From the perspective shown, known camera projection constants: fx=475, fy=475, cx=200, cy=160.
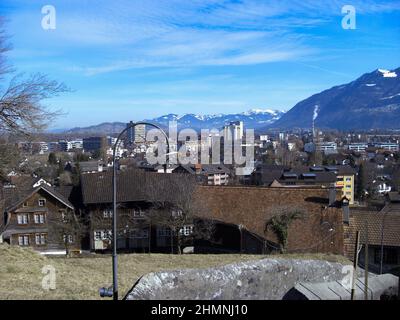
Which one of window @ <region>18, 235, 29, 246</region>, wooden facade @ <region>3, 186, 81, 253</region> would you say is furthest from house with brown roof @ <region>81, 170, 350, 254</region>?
window @ <region>18, 235, 29, 246</region>

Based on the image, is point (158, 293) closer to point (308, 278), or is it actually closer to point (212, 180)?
point (308, 278)

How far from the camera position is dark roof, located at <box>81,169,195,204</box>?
33281 mm

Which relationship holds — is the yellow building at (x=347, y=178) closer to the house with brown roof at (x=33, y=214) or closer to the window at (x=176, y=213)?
the house with brown roof at (x=33, y=214)

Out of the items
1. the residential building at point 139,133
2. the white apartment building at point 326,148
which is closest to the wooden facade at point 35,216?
the residential building at point 139,133

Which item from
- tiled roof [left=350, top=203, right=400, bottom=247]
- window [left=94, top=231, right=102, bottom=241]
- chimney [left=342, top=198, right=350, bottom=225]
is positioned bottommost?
window [left=94, top=231, right=102, bottom=241]

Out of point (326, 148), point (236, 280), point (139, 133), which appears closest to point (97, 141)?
point (139, 133)

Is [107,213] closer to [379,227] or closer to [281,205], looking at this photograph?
[281,205]

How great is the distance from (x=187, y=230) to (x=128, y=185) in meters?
9.88

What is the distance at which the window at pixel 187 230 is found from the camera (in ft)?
94.1

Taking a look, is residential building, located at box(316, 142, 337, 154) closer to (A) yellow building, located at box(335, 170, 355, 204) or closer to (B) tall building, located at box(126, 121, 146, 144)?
(A) yellow building, located at box(335, 170, 355, 204)

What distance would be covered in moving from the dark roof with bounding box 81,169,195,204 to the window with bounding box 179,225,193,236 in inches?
159

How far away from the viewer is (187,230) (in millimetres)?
29188

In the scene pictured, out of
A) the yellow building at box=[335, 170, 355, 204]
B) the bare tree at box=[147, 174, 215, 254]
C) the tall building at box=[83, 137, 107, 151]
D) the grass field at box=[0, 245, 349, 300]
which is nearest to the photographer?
the grass field at box=[0, 245, 349, 300]
